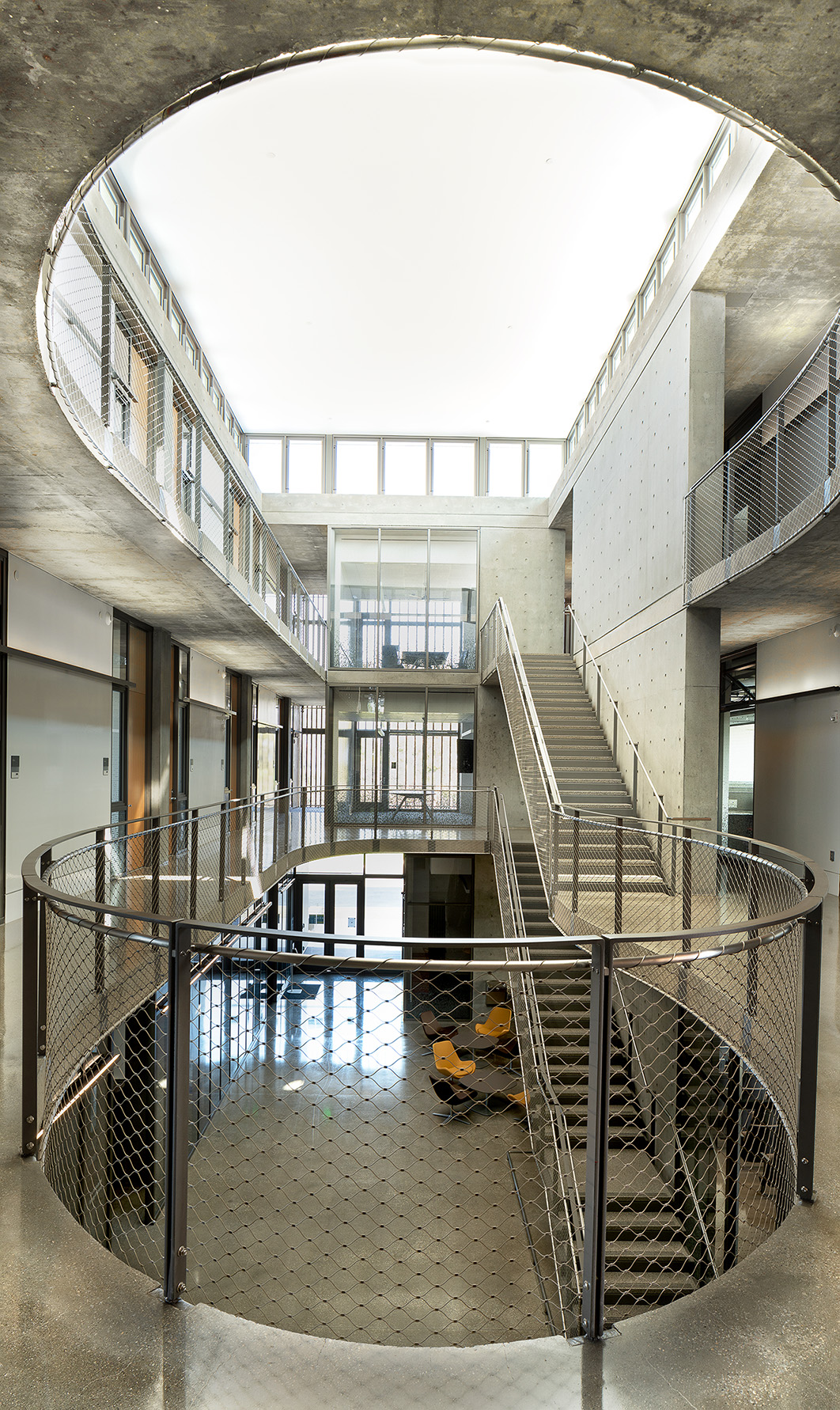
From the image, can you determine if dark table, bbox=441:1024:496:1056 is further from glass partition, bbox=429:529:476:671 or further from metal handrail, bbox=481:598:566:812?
glass partition, bbox=429:529:476:671

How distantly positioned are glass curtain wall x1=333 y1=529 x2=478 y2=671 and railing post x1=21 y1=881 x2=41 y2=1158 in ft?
42.7

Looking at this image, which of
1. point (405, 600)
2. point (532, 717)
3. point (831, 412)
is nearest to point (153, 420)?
point (532, 717)

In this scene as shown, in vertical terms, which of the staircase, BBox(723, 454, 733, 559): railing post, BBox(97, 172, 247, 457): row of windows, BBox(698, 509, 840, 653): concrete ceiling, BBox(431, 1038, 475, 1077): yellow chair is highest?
BBox(97, 172, 247, 457): row of windows

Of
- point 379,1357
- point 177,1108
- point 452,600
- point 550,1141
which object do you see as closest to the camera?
point 379,1357

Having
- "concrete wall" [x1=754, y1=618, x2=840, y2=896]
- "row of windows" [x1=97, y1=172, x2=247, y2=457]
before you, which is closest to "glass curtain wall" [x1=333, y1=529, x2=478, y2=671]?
"row of windows" [x1=97, y1=172, x2=247, y2=457]

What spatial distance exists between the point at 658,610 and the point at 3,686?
7019 millimetres

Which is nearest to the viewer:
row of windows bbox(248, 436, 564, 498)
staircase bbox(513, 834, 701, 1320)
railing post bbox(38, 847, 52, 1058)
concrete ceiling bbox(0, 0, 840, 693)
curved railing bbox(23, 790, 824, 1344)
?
curved railing bbox(23, 790, 824, 1344)

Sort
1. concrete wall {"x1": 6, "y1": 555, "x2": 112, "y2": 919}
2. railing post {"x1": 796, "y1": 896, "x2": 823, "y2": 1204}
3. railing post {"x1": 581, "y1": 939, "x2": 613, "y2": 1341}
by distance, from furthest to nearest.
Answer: concrete wall {"x1": 6, "y1": 555, "x2": 112, "y2": 919} < railing post {"x1": 796, "y1": 896, "x2": 823, "y2": 1204} < railing post {"x1": 581, "y1": 939, "x2": 613, "y2": 1341}

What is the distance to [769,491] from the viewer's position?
941 centimetres

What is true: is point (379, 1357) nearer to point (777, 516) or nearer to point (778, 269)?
point (777, 516)

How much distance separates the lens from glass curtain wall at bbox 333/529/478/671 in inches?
624

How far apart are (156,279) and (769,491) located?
29.1 ft

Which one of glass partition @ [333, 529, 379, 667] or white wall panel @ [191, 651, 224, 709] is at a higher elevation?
glass partition @ [333, 529, 379, 667]

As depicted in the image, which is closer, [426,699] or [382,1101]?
[382,1101]
